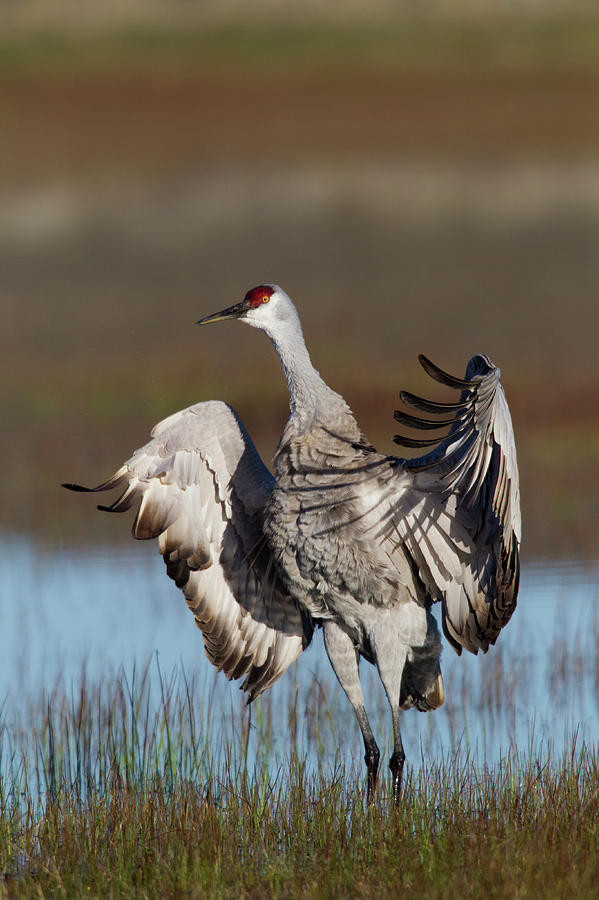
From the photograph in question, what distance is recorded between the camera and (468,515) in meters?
5.66

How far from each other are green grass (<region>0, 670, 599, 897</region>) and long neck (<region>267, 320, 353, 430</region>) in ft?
4.94

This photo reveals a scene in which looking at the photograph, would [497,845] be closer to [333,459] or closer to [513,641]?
[333,459]

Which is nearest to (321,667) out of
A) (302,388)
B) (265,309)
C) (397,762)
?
(397,762)

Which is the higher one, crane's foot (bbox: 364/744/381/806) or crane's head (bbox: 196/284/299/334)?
crane's head (bbox: 196/284/299/334)

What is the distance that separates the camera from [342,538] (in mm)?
5629

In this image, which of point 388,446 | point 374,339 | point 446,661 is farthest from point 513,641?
point 374,339

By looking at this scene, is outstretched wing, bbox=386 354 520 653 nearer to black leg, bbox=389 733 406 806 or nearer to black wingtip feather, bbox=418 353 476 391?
black wingtip feather, bbox=418 353 476 391

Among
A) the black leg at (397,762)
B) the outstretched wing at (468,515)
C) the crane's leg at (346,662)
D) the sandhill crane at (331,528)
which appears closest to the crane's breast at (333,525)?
the sandhill crane at (331,528)

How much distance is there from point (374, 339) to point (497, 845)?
17.9 metres

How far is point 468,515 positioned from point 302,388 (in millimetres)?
925

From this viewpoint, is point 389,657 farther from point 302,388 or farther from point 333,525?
point 302,388

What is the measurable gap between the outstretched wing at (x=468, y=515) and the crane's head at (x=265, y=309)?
36.5 inches

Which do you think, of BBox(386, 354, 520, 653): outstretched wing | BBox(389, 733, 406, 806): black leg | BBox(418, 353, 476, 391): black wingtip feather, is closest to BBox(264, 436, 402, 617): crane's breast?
BBox(386, 354, 520, 653): outstretched wing

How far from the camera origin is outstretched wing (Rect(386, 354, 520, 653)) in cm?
508
